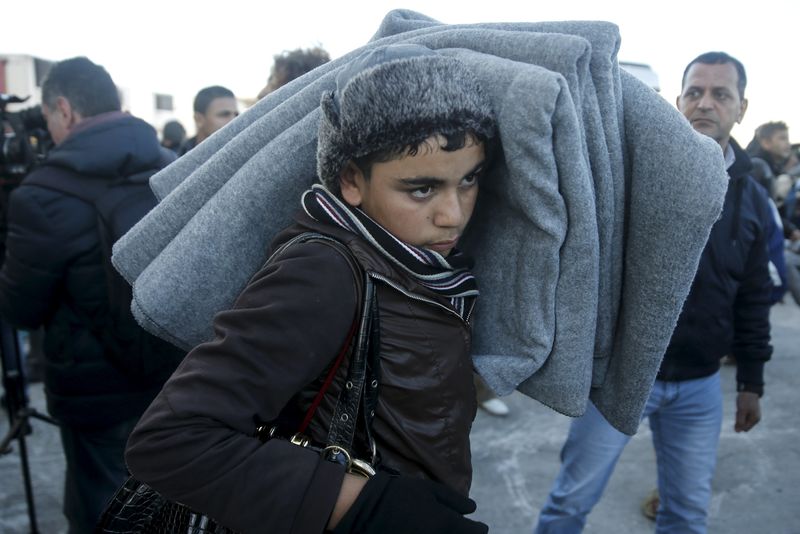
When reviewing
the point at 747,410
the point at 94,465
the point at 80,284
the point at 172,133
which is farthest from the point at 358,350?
the point at 172,133

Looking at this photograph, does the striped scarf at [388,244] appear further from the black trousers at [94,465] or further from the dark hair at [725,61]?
the dark hair at [725,61]

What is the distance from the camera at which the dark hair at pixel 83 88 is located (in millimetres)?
2498

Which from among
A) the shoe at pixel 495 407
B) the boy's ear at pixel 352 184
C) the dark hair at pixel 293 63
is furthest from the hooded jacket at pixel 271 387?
the shoe at pixel 495 407

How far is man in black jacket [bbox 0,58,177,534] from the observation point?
218 cm

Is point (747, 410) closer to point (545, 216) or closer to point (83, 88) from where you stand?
point (545, 216)

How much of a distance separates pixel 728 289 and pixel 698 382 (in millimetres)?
351

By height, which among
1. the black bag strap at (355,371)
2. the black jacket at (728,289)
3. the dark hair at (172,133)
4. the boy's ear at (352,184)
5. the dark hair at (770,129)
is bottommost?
the dark hair at (172,133)

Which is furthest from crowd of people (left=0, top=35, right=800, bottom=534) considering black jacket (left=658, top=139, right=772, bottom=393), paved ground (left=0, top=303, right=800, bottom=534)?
paved ground (left=0, top=303, right=800, bottom=534)

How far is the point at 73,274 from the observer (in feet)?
→ 7.30

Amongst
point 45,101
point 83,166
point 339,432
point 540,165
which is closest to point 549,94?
point 540,165

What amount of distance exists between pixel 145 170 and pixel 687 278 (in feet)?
6.43

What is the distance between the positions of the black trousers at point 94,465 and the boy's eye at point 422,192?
5.89 ft

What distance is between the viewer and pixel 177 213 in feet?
3.92

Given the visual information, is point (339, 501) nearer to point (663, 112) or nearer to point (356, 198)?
point (356, 198)
